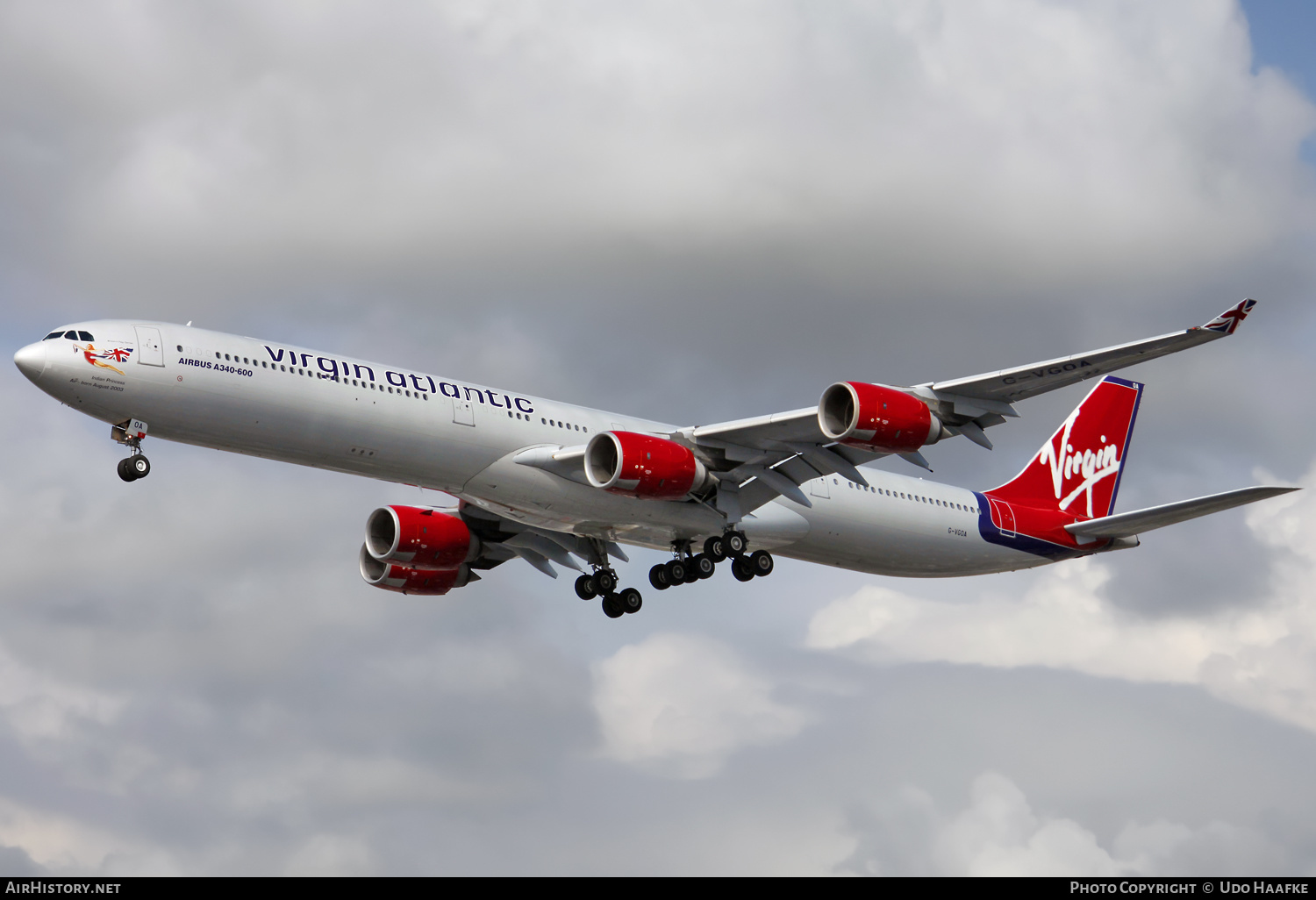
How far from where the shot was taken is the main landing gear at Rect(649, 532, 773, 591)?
144 feet

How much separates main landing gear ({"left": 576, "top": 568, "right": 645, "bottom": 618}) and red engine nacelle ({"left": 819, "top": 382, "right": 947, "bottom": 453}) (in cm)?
1165

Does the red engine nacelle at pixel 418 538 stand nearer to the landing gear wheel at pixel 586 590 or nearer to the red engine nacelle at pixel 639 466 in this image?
the landing gear wheel at pixel 586 590

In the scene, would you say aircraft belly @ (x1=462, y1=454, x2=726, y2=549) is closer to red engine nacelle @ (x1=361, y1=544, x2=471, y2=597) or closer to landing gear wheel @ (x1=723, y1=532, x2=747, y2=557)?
landing gear wheel @ (x1=723, y1=532, x2=747, y2=557)

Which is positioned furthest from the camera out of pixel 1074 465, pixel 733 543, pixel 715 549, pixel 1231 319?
pixel 1074 465

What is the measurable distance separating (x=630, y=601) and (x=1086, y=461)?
19.6 meters

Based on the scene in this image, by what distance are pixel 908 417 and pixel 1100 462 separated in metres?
21.3

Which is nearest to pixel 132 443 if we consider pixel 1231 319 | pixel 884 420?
pixel 884 420

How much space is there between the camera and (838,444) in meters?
39.7

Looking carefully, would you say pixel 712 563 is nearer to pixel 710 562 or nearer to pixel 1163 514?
pixel 710 562

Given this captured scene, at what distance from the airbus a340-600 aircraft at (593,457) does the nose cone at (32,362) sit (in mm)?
69

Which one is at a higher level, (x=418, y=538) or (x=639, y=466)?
(x=418, y=538)

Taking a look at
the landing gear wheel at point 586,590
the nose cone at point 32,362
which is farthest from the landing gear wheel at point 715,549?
the nose cone at point 32,362

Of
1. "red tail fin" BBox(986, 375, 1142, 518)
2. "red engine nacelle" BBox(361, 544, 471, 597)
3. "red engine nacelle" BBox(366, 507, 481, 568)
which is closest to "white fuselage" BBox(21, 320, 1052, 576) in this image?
"red engine nacelle" BBox(366, 507, 481, 568)

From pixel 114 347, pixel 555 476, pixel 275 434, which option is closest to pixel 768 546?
pixel 555 476
